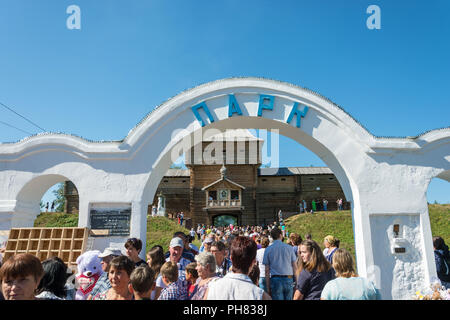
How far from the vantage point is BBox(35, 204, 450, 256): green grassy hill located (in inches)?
906

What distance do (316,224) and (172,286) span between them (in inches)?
880

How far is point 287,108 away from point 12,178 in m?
7.34

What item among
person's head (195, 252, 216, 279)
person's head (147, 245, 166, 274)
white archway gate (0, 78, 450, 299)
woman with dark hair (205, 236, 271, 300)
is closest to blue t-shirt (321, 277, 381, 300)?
woman with dark hair (205, 236, 271, 300)

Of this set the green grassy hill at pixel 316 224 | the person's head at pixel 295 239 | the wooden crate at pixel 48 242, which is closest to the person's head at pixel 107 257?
the wooden crate at pixel 48 242

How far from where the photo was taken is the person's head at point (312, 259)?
13.6 ft

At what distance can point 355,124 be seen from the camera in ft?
27.7

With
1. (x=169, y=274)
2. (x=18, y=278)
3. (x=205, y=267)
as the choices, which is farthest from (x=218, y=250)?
(x=18, y=278)

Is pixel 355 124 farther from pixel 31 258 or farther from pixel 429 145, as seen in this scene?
pixel 31 258

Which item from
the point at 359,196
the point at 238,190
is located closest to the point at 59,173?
the point at 359,196

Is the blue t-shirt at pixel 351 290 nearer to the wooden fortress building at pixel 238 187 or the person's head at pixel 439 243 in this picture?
the person's head at pixel 439 243

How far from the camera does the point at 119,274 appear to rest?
3510mm

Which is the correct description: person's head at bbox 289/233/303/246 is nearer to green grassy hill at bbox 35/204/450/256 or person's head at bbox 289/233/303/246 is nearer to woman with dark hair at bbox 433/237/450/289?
woman with dark hair at bbox 433/237/450/289

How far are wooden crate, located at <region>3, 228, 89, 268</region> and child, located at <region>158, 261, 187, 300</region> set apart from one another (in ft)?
13.6

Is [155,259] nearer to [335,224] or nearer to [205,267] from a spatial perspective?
[205,267]
